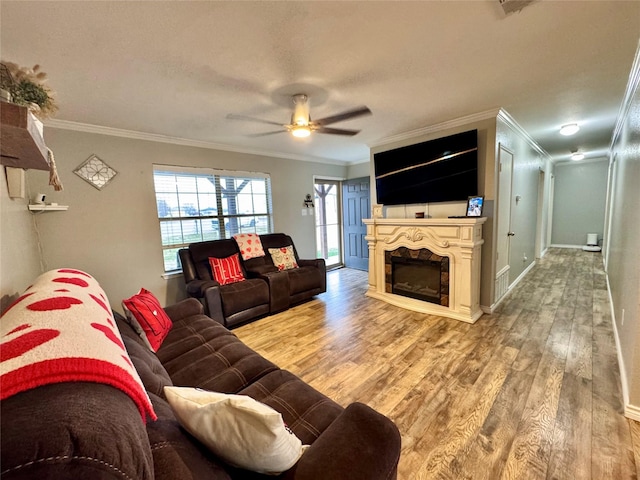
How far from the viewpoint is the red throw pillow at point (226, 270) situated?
3457 millimetres

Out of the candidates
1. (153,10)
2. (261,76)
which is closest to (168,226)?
(261,76)

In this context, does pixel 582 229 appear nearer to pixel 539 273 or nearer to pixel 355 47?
pixel 539 273

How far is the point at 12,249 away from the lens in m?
1.63

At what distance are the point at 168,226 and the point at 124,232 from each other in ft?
1.73

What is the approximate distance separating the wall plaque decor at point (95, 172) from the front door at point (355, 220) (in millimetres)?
4100

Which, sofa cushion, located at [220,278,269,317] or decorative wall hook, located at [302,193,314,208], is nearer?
sofa cushion, located at [220,278,269,317]

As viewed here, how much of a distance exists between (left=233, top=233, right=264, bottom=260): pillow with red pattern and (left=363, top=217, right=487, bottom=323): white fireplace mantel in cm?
194

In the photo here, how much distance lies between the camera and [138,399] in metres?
0.68

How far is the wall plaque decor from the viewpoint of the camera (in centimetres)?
296

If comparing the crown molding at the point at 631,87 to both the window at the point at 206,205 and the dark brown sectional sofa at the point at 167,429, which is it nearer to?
the dark brown sectional sofa at the point at 167,429

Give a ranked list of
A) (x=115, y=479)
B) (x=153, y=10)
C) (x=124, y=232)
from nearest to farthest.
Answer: (x=115, y=479), (x=153, y=10), (x=124, y=232)

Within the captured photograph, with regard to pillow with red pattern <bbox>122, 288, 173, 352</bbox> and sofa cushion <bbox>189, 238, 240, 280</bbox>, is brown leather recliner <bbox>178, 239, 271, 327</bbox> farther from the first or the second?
pillow with red pattern <bbox>122, 288, 173, 352</bbox>

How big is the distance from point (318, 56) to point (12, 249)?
2.25 metres

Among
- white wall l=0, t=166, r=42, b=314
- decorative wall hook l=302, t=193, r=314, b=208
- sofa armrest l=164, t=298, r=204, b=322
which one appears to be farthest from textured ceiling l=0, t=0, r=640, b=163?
decorative wall hook l=302, t=193, r=314, b=208
